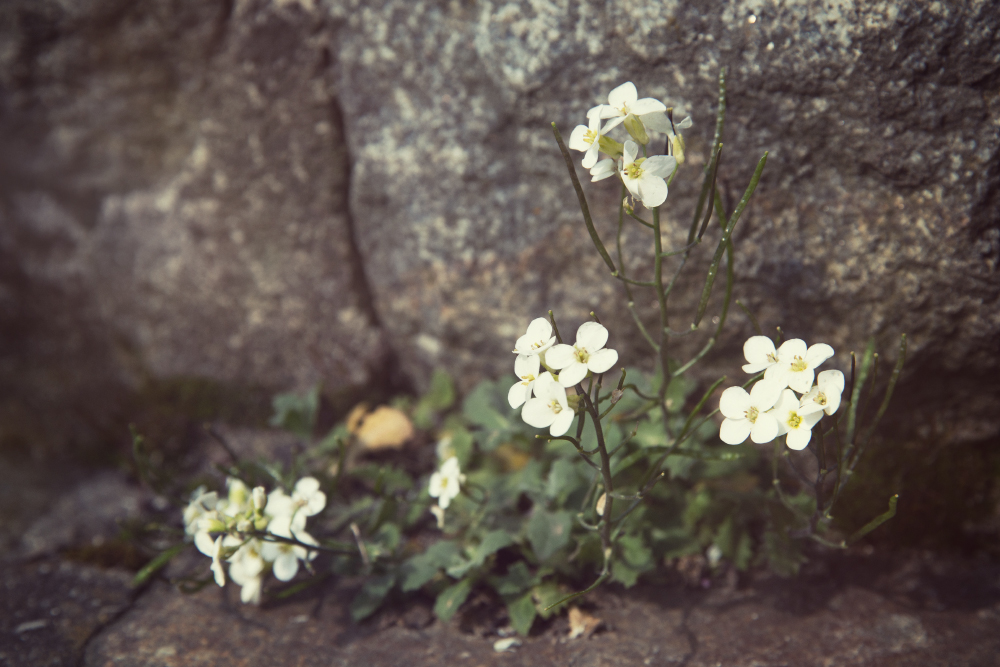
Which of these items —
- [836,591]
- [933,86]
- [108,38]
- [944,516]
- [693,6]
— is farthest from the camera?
[108,38]

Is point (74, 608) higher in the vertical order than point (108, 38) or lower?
lower

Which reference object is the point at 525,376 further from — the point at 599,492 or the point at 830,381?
the point at 830,381

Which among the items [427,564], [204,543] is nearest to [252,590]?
[204,543]

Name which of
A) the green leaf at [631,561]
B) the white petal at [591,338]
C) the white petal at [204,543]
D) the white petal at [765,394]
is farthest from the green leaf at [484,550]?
the white petal at [765,394]

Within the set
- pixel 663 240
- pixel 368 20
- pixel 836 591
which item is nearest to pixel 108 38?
pixel 368 20

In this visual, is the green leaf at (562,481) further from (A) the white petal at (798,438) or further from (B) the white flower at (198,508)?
(B) the white flower at (198,508)

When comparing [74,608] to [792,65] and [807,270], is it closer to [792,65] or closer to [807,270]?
[807,270]
